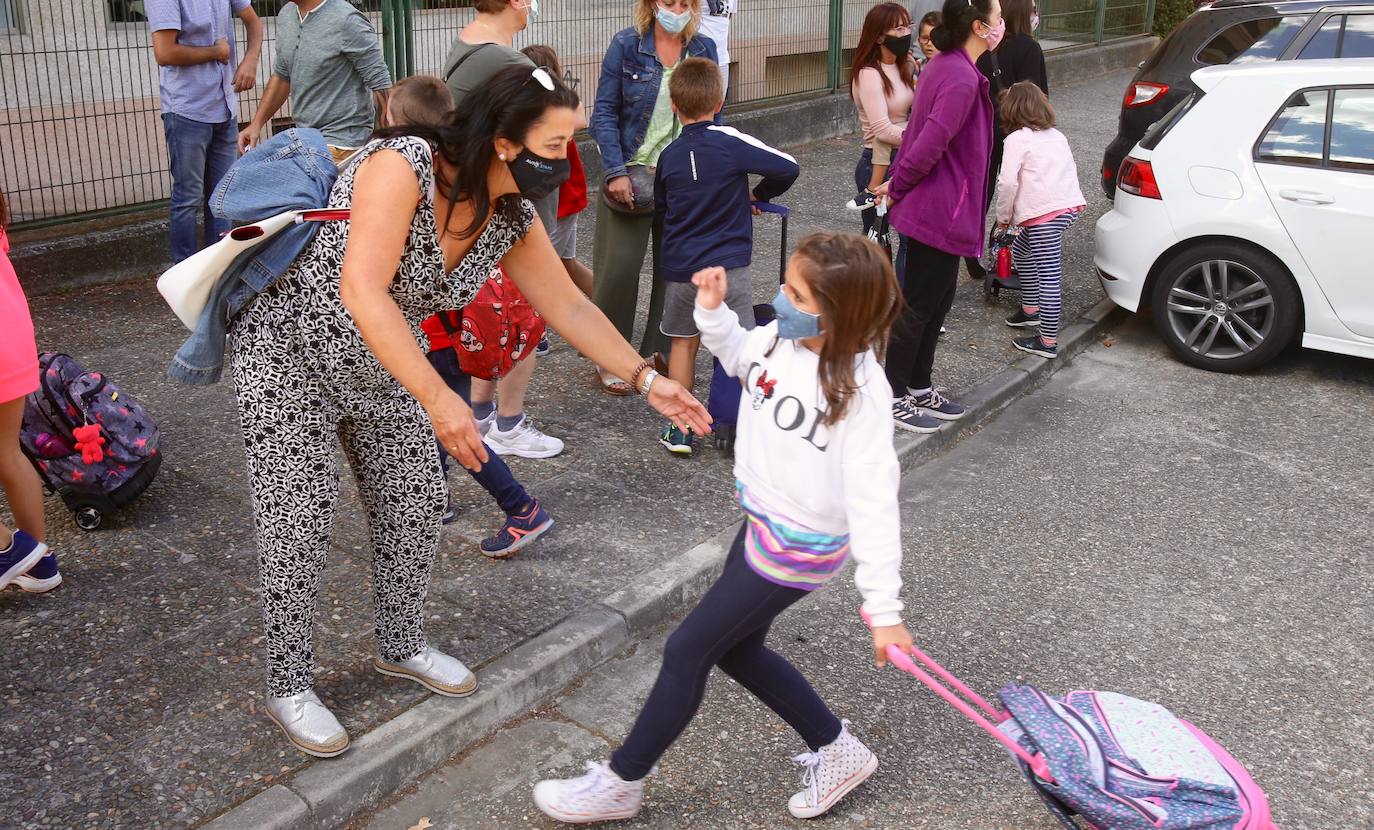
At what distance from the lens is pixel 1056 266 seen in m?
6.98

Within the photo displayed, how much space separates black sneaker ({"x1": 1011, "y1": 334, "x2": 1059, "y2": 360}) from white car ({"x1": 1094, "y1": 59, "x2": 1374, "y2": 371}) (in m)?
0.63

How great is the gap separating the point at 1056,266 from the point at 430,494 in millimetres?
4585

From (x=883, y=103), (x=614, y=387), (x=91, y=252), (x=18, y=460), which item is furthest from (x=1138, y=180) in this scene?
(x=91, y=252)

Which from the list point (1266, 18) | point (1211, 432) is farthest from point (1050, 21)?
point (1211, 432)

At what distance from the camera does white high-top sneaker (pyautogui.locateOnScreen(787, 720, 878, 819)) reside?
134 inches

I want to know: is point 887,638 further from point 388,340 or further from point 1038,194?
point 1038,194

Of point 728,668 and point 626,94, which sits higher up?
point 626,94

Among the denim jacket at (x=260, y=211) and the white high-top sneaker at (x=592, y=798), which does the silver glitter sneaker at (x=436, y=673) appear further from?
the denim jacket at (x=260, y=211)

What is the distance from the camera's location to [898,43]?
7547 millimetres

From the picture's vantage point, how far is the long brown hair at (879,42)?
7.48 metres

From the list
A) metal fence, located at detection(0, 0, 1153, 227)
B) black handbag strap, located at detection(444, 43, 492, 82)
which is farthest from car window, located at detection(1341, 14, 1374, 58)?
black handbag strap, located at detection(444, 43, 492, 82)

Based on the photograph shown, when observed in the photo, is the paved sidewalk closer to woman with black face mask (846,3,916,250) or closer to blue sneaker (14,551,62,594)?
blue sneaker (14,551,62,594)

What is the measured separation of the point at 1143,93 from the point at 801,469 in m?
7.23

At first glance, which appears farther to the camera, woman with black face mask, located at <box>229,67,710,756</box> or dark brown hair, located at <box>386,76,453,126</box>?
dark brown hair, located at <box>386,76,453,126</box>
